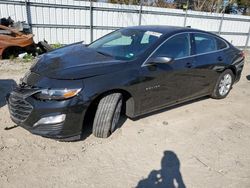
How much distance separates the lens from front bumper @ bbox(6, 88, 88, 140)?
10.1 ft

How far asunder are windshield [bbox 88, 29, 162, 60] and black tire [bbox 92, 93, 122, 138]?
69 centimetres

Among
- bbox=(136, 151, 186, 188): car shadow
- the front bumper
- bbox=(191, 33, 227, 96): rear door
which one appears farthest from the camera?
bbox=(191, 33, 227, 96): rear door

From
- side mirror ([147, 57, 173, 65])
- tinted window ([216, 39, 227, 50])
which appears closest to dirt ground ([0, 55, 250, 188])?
side mirror ([147, 57, 173, 65])

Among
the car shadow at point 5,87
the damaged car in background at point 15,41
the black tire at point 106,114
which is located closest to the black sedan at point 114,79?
the black tire at point 106,114

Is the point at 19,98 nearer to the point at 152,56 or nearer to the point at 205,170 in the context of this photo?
the point at 152,56

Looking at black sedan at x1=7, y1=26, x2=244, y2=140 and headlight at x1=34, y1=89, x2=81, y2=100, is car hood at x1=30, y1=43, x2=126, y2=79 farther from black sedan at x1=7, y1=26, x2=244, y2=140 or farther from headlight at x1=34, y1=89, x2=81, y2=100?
headlight at x1=34, y1=89, x2=81, y2=100

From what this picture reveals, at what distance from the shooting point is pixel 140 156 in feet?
11.1

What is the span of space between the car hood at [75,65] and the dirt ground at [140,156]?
0.98 meters

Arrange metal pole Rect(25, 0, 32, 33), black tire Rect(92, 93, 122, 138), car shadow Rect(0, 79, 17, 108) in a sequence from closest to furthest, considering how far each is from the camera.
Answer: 1. black tire Rect(92, 93, 122, 138)
2. car shadow Rect(0, 79, 17, 108)
3. metal pole Rect(25, 0, 32, 33)

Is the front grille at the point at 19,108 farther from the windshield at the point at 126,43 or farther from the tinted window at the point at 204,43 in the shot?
the tinted window at the point at 204,43

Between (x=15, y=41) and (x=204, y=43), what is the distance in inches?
237

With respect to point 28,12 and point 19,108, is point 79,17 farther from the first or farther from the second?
point 19,108

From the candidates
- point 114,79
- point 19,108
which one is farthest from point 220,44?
point 19,108

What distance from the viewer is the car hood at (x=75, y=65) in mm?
3257
